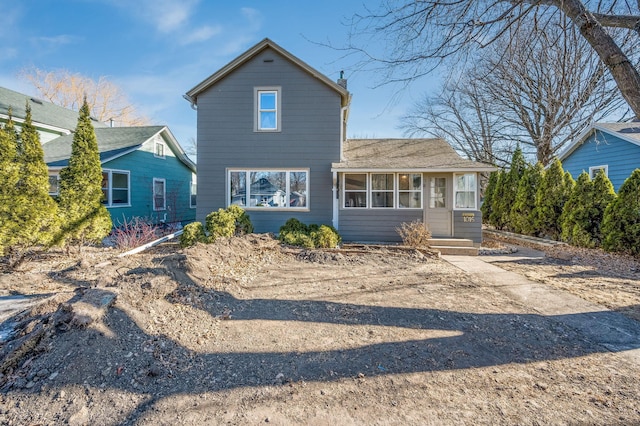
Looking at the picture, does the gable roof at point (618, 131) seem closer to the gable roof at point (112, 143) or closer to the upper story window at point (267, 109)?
the upper story window at point (267, 109)

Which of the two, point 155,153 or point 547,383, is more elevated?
point 155,153

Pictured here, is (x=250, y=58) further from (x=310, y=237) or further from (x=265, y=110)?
(x=310, y=237)

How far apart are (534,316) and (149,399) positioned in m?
4.67

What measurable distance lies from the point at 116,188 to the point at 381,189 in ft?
37.2

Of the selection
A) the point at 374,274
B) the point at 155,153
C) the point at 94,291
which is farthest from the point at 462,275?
the point at 155,153

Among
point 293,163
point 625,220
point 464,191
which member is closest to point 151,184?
point 293,163

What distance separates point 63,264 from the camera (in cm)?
693

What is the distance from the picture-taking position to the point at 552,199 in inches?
432

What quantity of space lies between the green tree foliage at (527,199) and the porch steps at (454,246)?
163 inches

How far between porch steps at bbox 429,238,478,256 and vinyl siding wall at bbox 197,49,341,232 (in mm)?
3536

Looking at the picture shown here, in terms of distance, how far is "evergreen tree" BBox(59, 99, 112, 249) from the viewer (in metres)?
7.60

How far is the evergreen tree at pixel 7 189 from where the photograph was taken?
609 centimetres

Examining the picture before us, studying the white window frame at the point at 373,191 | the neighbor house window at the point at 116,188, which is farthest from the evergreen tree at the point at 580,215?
the neighbor house window at the point at 116,188

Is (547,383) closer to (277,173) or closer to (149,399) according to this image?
(149,399)
